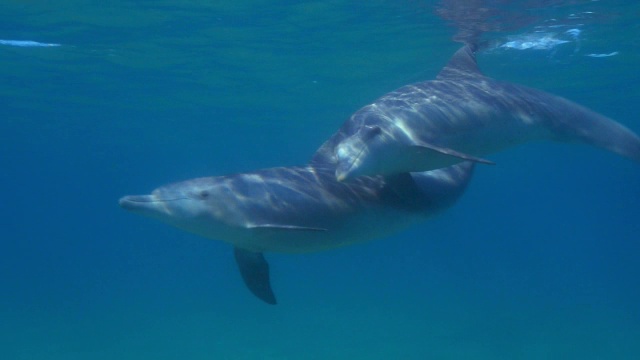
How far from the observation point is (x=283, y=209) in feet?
20.9

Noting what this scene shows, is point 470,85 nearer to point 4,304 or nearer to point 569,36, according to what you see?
point 569,36

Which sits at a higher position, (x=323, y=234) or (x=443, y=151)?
(x=443, y=151)

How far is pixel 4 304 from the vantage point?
1313 inches

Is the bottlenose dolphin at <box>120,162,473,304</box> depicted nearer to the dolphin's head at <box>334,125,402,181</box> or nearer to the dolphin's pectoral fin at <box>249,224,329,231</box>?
the dolphin's pectoral fin at <box>249,224,329,231</box>

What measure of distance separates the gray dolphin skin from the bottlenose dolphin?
16.3 inches

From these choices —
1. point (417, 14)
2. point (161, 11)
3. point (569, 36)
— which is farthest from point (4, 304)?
point (569, 36)

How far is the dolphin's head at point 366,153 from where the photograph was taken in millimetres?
6039

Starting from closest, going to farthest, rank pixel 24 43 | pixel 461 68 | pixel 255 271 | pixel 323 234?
pixel 323 234
pixel 255 271
pixel 461 68
pixel 24 43

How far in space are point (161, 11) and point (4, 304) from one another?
78.4 ft

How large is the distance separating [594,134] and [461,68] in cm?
241

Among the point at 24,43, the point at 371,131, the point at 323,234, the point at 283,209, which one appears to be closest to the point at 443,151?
the point at 371,131

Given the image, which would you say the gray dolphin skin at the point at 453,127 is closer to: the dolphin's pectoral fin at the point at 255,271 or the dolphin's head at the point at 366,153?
→ the dolphin's head at the point at 366,153

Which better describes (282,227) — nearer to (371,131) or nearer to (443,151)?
(371,131)

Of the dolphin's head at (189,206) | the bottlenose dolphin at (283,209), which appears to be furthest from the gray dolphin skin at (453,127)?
the dolphin's head at (189,206)
